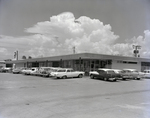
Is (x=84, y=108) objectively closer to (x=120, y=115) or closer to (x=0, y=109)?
(x=120, y=115)

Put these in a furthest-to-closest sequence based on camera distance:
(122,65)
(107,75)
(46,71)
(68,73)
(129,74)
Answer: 1. (122,65)
2. (46,71)
3. (129,74)
4. (68,73)
5. (107,75)

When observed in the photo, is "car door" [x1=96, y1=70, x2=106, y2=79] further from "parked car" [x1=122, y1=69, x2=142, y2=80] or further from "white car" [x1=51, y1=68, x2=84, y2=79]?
"white car" [x1=51, y1=68, x2=84, y2=79]

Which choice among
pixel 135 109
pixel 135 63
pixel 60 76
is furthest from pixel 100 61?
pixel 135 109

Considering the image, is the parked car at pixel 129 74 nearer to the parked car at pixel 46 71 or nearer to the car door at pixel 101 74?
the car door at pixel 101 74

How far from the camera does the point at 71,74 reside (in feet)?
84.5

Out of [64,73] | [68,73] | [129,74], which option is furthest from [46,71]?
[129,74]

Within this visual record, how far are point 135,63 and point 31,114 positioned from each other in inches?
1382

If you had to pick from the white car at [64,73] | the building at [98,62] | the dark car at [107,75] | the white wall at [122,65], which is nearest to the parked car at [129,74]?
the dark car at [107,75]

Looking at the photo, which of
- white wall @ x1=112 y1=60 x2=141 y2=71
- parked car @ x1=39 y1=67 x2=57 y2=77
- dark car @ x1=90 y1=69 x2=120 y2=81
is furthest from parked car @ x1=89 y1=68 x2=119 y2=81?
white wall @ x1=112 y1=60 x2=141 y2=71

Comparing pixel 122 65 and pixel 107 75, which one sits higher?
pixel 122 65

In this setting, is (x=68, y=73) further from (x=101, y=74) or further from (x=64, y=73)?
(x=101, y=74)

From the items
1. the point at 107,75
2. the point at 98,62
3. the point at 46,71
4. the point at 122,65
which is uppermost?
the point at 98,62

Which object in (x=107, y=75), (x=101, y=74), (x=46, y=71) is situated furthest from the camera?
(x=46, y=71)

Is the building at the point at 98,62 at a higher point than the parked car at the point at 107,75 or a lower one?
higher
